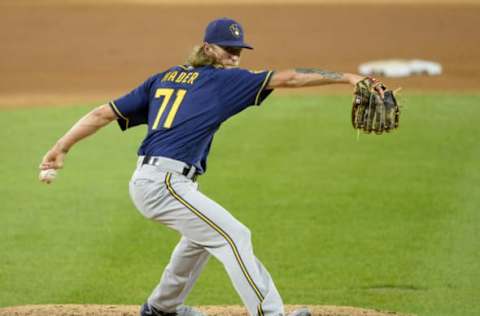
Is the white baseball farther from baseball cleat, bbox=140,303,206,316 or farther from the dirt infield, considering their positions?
the dirt infield

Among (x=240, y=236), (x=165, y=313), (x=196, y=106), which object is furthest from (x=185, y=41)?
(x=240, y=236)

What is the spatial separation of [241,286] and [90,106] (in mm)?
10230

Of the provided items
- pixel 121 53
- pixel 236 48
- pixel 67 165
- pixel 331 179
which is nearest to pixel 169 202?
pixel 236 48

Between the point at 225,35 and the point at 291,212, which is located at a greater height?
the point at 225,35

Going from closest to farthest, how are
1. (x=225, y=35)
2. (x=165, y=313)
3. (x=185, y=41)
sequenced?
(x=225, y=35) < (x=165, y=313) < (x=185, y=41)

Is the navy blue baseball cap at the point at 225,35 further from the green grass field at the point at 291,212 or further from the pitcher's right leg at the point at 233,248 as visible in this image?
the green grass field at the point at 291,212

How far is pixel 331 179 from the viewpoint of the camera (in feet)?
38.7

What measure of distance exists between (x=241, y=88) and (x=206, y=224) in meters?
0.80

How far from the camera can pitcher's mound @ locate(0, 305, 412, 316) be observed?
7359 millimetres

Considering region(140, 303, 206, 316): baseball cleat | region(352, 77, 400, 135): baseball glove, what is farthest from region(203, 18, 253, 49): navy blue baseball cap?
region(140, 303, 206, 316): baseball cleat

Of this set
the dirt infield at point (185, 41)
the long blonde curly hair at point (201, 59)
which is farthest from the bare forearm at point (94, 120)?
the dirt infield at point (185, 41)

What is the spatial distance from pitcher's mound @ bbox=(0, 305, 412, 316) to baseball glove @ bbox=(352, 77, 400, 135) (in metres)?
1.54

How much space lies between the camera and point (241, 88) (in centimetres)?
630

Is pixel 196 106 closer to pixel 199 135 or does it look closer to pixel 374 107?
pixel 199 135
